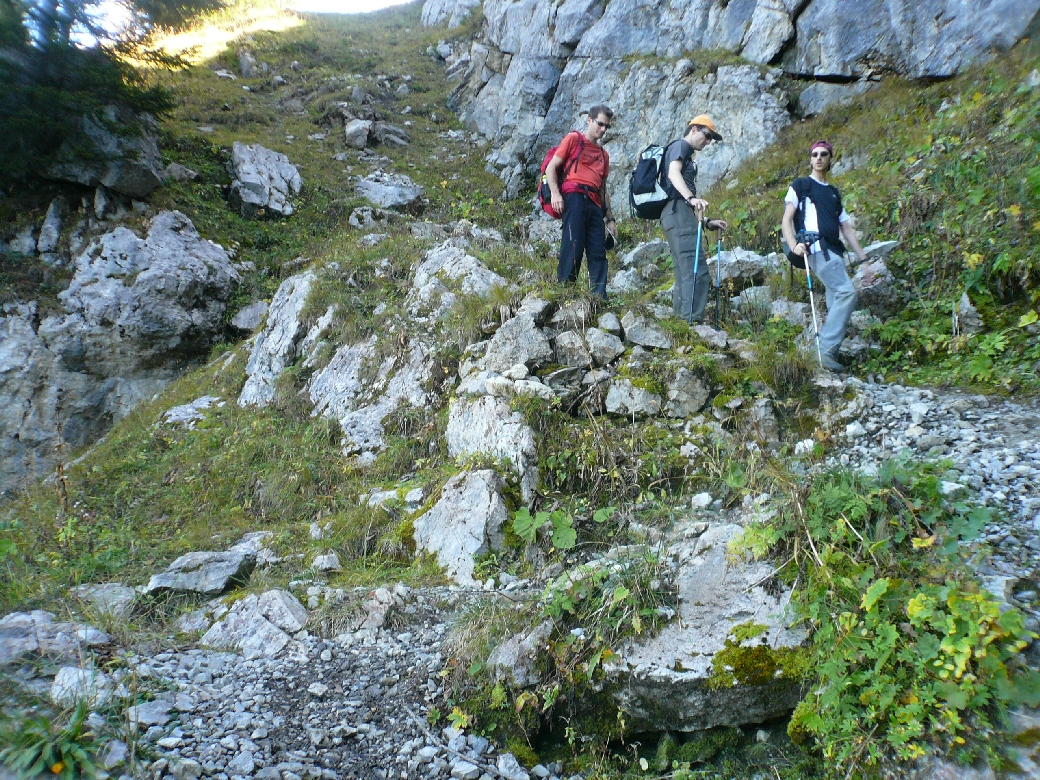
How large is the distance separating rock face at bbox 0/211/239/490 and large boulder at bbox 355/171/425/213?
4.25 meters

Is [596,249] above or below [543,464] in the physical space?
above

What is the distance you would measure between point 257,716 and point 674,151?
5.65 meters

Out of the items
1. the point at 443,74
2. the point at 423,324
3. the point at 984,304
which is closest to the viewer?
the point at 984,304

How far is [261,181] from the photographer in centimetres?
1348

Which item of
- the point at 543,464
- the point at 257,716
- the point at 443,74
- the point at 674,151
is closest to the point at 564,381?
the point at 543,464

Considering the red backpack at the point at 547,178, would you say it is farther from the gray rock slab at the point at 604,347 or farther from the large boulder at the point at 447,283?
the gray rock slab at the point at 604,347

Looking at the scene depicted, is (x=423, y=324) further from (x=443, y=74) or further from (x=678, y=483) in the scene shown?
(x=443, y=74)

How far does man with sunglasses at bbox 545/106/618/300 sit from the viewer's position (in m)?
6.27

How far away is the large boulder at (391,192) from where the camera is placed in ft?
44.8

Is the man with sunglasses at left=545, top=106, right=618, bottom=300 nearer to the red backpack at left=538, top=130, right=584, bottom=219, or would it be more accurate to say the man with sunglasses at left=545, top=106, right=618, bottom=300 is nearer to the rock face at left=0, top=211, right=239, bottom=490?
the red backpack at left=538, top=130, right=584, bottom=219

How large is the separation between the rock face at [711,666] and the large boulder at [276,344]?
245 inches

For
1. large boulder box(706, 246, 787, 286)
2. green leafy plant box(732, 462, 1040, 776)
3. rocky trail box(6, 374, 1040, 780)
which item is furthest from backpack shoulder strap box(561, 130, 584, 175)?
green leafy plant box(732, 462, 1040, 776)

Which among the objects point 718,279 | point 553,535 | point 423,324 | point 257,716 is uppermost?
point 718,279

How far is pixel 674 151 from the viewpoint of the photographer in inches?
236
